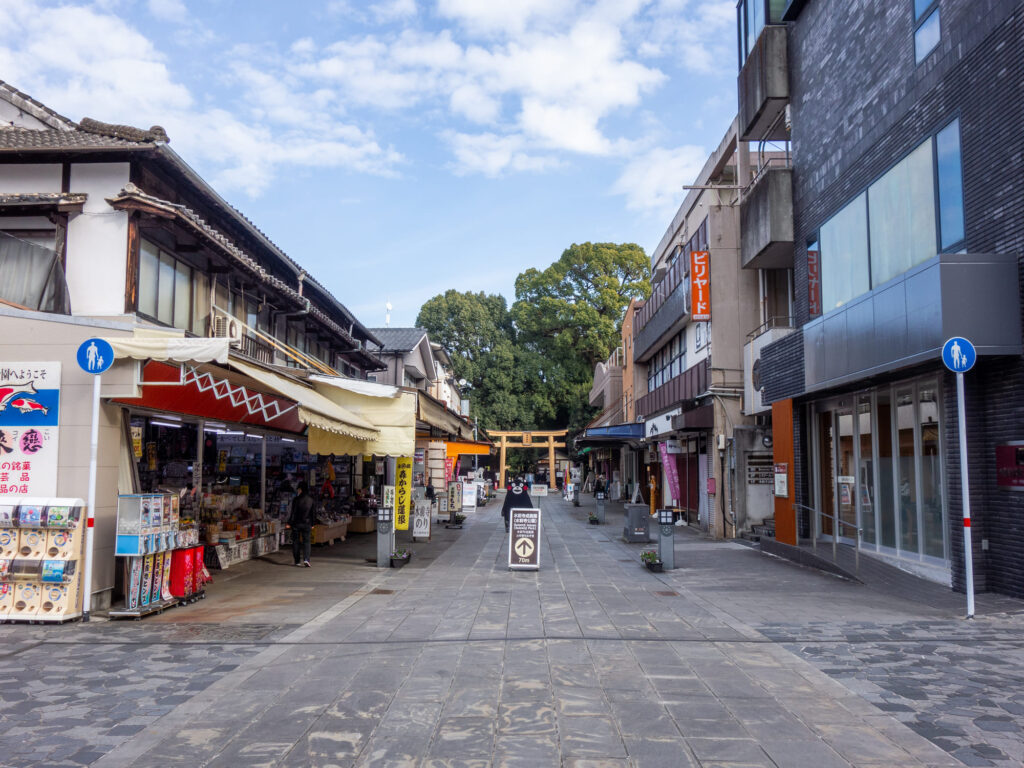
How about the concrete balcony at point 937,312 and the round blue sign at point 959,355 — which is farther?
the concrete balcony at point 937,312

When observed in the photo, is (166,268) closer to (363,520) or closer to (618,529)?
(363,520)

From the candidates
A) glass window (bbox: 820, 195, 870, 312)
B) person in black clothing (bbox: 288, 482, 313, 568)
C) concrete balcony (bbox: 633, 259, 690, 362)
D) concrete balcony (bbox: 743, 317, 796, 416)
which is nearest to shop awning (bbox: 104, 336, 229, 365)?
person in black clothing (bbox: 288, 482, 313, 568)

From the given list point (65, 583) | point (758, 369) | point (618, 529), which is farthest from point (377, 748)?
point (618, 529)

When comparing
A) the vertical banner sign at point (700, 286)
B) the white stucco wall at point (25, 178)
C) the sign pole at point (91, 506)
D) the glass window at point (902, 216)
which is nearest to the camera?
the sign pole at point (91, 506)

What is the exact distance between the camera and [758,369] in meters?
20.4

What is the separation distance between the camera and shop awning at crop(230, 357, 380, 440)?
10.5 metres

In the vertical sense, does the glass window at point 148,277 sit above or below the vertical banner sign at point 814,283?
below

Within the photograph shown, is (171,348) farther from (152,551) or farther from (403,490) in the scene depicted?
(403,490)

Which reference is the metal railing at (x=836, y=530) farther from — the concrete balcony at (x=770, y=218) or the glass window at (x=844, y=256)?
the concrete balcony at (x=770, y=218)

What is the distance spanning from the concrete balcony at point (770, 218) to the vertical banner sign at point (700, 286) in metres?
3.29

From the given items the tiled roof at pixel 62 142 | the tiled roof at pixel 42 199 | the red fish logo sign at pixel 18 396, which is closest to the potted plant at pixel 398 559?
the red fish logo sign at pixel 18 396

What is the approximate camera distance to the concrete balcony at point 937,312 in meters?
10.1

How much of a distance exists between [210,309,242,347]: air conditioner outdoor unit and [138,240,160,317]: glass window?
225cm

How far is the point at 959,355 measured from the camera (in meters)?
9.65
